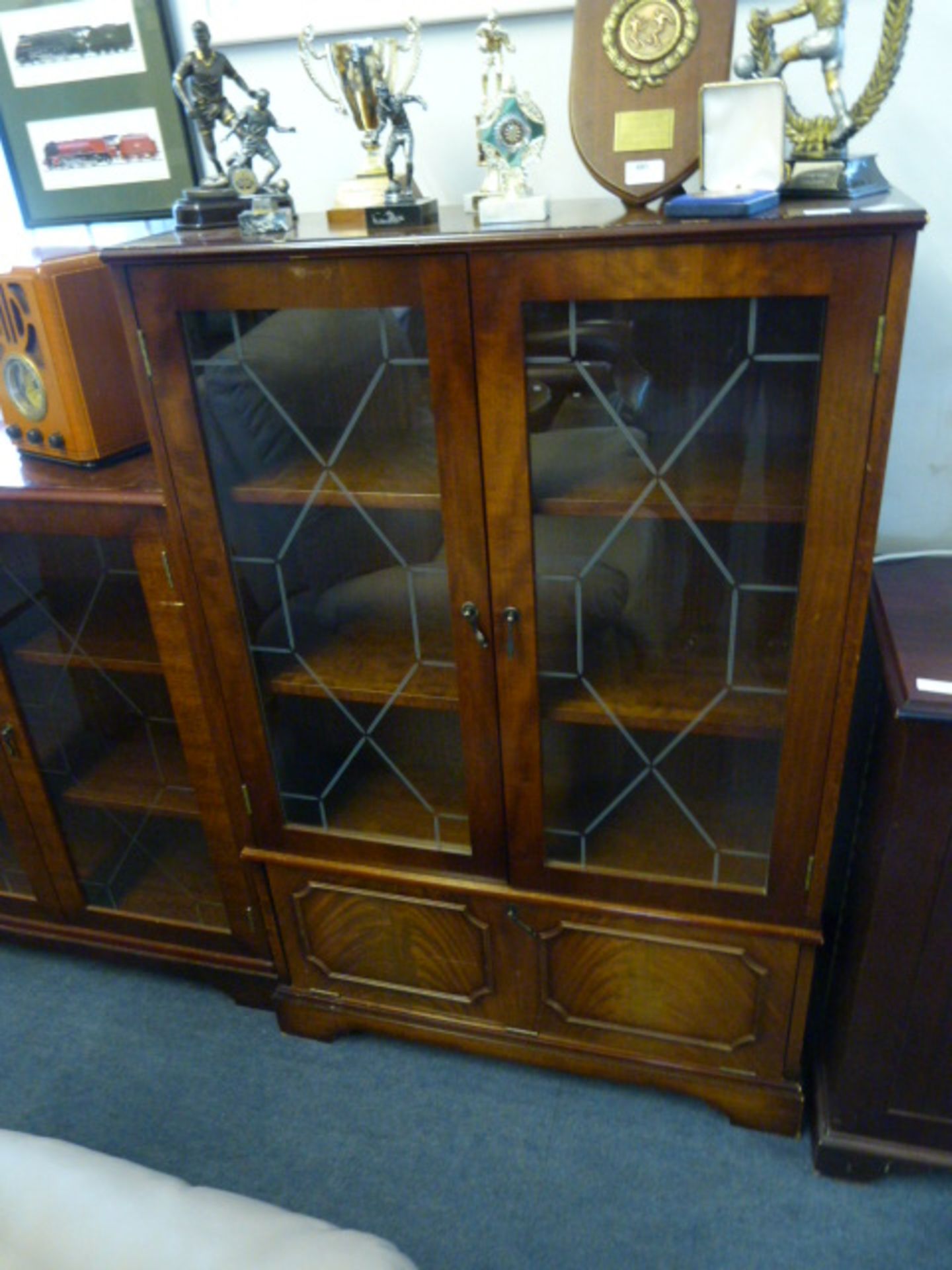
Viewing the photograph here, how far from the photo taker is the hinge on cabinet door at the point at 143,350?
3.77 feet

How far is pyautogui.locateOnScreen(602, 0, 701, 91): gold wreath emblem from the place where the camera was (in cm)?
103

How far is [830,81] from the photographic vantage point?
989 millimetres

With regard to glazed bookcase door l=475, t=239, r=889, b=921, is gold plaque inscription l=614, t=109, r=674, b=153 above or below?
above

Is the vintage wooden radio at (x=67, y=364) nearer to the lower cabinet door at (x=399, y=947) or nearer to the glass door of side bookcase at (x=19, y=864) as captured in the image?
the glass door of side bookcase at (x=19, y=864)

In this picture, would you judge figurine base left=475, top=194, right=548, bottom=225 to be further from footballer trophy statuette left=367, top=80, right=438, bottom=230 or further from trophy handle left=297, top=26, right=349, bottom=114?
trophy handle left=297, top=26, right=349, bottom=114

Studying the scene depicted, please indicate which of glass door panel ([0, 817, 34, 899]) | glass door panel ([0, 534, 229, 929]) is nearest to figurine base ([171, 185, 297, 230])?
glass door panel ([0, 534, 229, 929])

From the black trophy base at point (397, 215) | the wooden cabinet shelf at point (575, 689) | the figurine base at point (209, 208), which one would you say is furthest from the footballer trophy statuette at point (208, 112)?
the wooden cabinet shelf at point (575, 689)

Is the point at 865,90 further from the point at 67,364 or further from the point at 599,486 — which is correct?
the point at 67,364

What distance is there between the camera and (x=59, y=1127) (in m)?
1.53

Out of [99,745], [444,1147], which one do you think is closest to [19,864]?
[99,745]

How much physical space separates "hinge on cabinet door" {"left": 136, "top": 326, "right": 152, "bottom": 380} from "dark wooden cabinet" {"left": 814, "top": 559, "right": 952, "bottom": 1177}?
967 mm

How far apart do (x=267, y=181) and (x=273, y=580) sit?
0.53 metres

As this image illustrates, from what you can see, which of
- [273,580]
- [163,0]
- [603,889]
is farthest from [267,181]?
[603,889]

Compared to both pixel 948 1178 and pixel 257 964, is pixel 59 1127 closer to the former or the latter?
pixel 257 964
